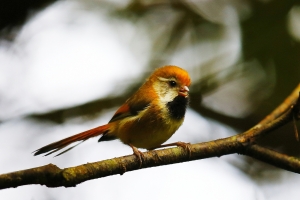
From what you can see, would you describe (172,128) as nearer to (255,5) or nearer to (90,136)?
Result: (90,136)

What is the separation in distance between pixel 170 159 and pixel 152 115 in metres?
1.02

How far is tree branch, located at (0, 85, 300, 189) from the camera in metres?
2.57

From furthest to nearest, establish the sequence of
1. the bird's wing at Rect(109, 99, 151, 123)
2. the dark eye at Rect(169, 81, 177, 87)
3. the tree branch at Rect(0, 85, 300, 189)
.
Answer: the dark eye at Rect(169, 81, 177, 87) < the bird's wing at Rect(109, 99, 151, 123) < the tree branch at Rect(0, 85, 300, 189)

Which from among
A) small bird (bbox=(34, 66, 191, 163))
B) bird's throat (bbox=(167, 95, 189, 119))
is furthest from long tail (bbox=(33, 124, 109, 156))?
bird's throat (bbox=(167, 95, 189, 119))

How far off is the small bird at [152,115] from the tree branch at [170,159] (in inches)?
30.9

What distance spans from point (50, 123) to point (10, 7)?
1.71 metres

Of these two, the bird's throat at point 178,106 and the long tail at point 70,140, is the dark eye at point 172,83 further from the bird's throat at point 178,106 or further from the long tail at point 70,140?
the long tail at point 70,140

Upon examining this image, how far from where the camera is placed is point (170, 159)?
3.48 meters

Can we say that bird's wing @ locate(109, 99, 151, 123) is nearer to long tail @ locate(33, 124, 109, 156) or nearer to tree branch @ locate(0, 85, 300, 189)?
long tail @ locate(33, 124, 109, 156)

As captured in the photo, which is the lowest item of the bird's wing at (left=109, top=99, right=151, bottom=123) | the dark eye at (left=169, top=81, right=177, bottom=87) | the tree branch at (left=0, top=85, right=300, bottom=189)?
the tree branch at (left=0, top=85, right=300, bottom=189)

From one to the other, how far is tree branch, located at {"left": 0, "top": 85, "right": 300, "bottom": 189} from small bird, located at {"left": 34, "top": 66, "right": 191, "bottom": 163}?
0.78 metres

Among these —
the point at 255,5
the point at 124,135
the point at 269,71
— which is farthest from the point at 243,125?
the point at 124,135

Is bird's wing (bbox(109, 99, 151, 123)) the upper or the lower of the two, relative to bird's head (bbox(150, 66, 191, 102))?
lower

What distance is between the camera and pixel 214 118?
6211mm
